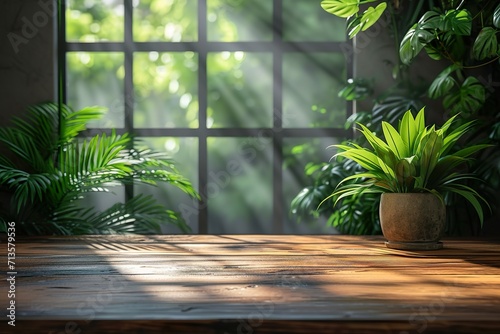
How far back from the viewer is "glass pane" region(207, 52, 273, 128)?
3.62 metres

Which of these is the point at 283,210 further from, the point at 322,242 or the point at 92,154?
the point at 322,242

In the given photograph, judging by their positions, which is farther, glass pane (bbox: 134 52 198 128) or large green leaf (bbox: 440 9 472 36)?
glass pane (bbox: 134 52 198 128)

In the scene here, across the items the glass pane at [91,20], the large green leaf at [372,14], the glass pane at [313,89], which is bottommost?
the glass pane at [313,89]

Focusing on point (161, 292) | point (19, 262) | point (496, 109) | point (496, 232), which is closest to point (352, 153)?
A: point (161, 292)

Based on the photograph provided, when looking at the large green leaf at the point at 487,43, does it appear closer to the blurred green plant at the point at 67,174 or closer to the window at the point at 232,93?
the window at the point at 232,93

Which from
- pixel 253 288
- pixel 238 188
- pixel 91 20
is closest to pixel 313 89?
pixel 238 188

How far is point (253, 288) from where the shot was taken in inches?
53.6

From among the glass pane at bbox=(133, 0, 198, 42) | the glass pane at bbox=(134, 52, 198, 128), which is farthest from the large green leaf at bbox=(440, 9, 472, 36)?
the glass pane at bbox=(134, 52, 198, 128)

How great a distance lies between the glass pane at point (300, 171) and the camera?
352 centimetres

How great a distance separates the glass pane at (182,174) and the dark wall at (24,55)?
2.17 ft

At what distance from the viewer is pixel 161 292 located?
133 cm

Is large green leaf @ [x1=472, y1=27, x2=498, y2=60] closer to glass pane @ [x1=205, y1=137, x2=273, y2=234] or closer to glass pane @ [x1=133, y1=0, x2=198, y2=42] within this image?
glass pane @ [x1=205, y1=137, x2=273, y2=234]

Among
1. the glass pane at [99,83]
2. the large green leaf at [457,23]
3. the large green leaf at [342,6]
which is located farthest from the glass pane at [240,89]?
the large green leaf at [457,23]

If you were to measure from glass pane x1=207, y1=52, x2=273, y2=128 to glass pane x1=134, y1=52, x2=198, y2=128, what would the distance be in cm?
14
